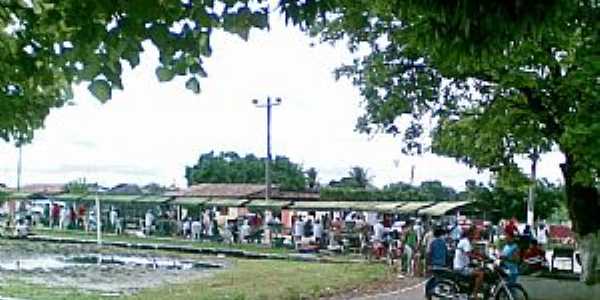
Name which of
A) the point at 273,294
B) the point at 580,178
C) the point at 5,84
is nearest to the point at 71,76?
the point at 5,84

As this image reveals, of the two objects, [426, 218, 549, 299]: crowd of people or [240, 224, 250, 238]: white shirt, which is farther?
[240, 224, 250, 238]: white shirt

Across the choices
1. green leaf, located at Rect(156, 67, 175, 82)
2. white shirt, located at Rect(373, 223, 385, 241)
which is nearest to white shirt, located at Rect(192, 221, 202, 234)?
white shirt, located at Rect(373, 223, 385, 241)

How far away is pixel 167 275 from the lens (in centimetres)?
2697

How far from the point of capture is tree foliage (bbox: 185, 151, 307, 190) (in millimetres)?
87250

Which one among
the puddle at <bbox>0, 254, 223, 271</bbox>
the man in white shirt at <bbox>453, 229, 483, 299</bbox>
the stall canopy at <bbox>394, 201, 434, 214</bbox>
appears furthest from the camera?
the stall canopy at <bbox>394, 201, 434, 214</bbox>

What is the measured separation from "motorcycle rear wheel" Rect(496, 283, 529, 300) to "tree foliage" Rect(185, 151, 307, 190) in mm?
66007

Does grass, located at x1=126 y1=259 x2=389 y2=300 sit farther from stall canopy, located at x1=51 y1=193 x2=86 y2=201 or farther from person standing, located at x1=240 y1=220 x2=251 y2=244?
stall canopy, located at x1=51 y1=193 x2=86 y2=201

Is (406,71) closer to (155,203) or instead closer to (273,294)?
(273,294)

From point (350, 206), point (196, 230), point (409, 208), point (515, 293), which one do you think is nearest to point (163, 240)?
point (196, 230)

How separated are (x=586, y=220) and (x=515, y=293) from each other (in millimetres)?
2345

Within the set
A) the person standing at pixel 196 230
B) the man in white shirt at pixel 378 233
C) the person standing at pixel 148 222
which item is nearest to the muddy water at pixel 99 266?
the man in white shirt at pixel 378 233

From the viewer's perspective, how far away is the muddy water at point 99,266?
24.1 meters

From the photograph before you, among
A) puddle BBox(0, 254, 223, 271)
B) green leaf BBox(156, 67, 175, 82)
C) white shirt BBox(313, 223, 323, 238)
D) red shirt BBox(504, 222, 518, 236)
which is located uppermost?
green leaf BBox(156, 67, 175, 82)

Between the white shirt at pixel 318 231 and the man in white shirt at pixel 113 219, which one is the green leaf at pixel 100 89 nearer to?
the white shirt at pixel 318 231
